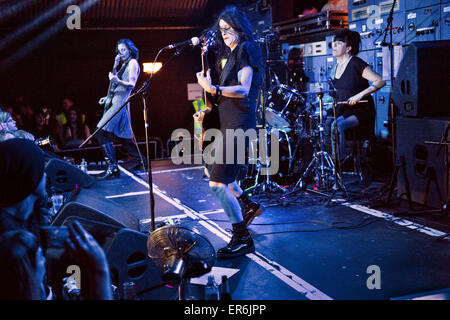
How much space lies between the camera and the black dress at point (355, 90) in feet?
22.8

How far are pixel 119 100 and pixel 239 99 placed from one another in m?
4.25

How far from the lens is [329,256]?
173 inches

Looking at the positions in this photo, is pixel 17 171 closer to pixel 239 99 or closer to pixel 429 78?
pixel 239 99

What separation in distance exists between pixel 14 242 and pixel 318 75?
8.41 meters

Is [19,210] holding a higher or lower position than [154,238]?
higher

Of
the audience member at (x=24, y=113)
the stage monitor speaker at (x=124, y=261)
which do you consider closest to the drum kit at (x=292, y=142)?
the stage monitor speaker at (x=124, y=261)

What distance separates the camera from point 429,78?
591 centimetres

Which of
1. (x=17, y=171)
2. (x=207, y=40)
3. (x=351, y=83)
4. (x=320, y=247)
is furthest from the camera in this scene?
(x=351, y=83)

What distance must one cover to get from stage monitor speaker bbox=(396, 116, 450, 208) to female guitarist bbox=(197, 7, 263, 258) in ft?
7.78

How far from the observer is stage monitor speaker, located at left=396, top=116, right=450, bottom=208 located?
18.4 ft

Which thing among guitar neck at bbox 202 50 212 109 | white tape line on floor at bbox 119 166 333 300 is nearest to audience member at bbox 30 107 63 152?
white tape line on floor at bbox 119 166 333 300

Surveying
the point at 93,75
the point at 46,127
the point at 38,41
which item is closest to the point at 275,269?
the point at 46,127
